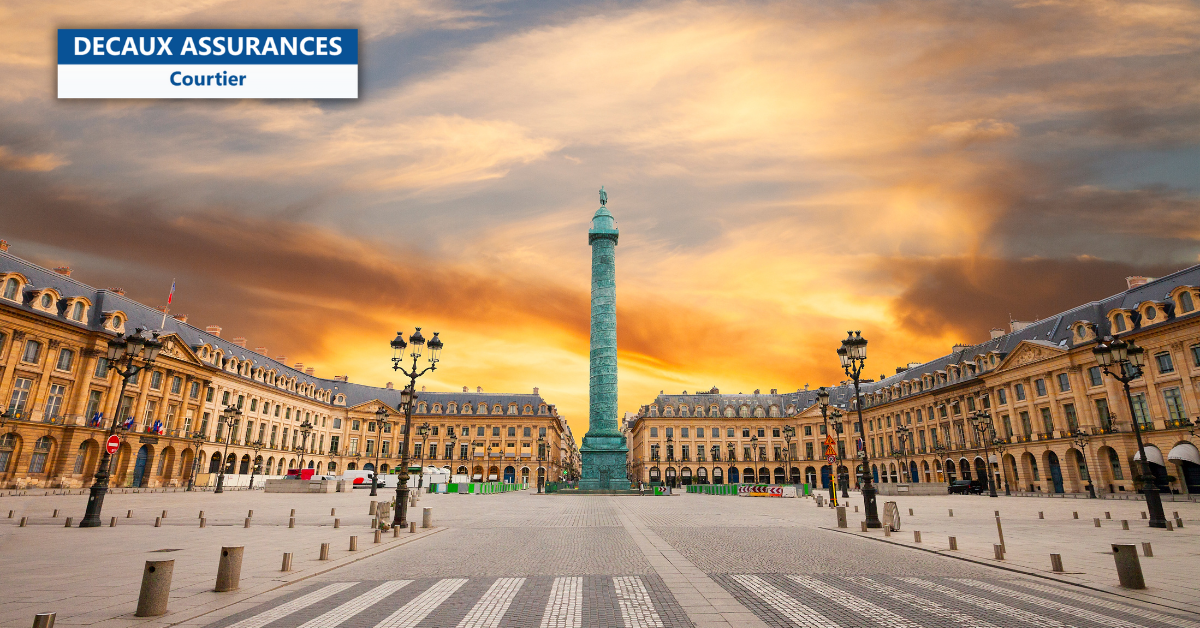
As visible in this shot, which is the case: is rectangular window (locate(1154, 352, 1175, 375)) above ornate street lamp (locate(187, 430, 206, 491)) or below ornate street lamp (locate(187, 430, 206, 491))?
above

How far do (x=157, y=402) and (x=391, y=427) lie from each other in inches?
1652

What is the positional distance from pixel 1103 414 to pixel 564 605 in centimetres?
5534

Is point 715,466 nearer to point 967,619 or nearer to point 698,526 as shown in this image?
point 698,526

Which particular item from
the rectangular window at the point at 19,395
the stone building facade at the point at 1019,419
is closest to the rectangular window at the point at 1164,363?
the stone building facade at the point at 1019,419

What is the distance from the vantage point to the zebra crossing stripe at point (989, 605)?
23.6 feet

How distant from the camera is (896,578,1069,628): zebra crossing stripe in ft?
23.6

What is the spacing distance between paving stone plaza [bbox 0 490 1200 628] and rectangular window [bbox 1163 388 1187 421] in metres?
32.1

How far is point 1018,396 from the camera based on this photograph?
5441 cm

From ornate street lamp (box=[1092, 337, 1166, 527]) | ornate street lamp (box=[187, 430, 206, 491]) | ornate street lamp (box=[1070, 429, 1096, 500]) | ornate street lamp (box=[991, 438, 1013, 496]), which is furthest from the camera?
ornate street lamp (box=[187, 430, 206, 491])

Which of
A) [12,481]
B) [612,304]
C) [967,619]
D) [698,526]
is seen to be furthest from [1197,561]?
[12,481]

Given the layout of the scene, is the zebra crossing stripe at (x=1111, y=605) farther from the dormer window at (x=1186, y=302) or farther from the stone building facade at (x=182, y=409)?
the dormer window at (x=1186, y=302)

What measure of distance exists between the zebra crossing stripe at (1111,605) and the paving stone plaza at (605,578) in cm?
5

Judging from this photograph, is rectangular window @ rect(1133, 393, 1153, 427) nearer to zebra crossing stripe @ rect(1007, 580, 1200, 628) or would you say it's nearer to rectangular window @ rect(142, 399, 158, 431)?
zebra crossing stripe @ rect(1007, 580, 1200, 628)

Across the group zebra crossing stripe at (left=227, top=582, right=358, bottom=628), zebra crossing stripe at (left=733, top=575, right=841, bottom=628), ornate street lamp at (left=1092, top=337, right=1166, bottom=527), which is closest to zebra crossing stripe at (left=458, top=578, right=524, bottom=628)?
zebra crossing stripe at (left=227, top=582, right=358, bottom=628)
